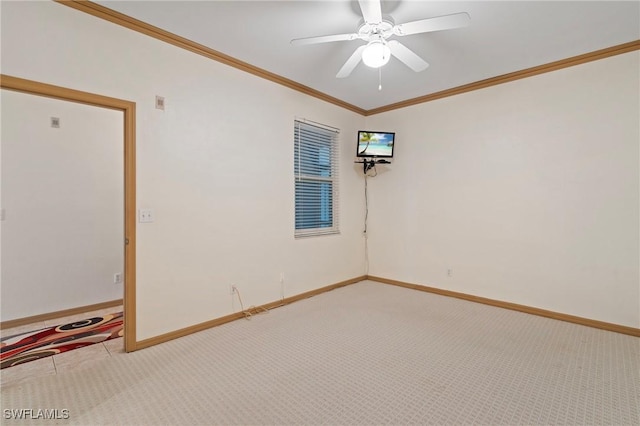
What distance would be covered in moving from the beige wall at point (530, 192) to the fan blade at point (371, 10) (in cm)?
230

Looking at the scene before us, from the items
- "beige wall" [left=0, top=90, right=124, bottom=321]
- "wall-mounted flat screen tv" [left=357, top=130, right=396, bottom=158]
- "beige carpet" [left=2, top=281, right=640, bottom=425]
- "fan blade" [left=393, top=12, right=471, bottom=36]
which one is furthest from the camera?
"wall-mounted flat screen tv" [left=357, top=130, right=396, bottom=158]

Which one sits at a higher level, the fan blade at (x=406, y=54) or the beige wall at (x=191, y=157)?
the fan blade at (x=406, y=54)

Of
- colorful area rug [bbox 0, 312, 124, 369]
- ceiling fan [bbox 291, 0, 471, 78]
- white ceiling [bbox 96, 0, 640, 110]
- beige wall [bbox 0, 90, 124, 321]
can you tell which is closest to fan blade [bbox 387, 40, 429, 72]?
ceiling fan [bbox 291, 0, 471, 78]

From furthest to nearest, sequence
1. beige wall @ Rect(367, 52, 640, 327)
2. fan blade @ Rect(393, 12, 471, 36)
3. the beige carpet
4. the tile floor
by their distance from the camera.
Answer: beige wall @ Rect(367, 52, 640, 327), the tile floor, fan blade @ Rect(393, 12, 471, 36), the beige carpet

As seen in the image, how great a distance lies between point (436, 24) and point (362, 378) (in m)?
2.51

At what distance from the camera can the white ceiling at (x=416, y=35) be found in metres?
2.31

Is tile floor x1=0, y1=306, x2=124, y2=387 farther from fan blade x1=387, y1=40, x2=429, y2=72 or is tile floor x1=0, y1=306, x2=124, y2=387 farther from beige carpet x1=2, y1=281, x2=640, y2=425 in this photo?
fan blade x1=387, y1=40, x2=429, y2=72

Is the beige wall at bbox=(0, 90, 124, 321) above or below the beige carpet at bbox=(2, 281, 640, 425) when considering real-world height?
above

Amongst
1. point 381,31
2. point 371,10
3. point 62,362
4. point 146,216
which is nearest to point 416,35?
point 381,31

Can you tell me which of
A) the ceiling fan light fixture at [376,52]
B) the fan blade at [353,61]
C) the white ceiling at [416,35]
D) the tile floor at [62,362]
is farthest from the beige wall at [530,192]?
the tile floor at [62,362]

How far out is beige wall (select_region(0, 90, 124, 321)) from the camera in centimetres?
316

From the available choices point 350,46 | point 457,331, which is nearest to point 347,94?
point 350,46

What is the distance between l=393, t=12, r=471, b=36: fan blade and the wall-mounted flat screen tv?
7.13 feet

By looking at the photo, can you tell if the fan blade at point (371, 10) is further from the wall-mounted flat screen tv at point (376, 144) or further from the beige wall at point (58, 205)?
the beige wall at point (58, 205)
